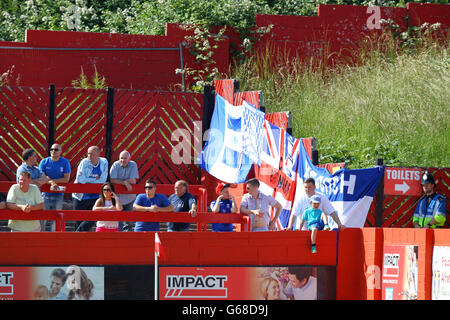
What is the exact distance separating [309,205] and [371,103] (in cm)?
612

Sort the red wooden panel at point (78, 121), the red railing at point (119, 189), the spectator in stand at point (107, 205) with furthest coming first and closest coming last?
the red wooden panel at point (78, 121) < the red railing at point (119, 189) < the spectator in stand at point (107, 205)

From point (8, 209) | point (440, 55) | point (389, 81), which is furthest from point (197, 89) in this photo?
point (8, 209)

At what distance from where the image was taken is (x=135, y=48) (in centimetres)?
1892

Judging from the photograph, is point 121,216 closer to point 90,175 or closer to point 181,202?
point 181,202

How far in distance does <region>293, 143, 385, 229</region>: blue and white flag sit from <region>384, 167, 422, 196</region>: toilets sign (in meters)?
0.28

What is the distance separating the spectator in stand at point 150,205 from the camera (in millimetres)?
11469

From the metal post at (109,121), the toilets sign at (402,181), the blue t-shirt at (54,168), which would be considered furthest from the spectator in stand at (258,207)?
the metal post at (109,121)

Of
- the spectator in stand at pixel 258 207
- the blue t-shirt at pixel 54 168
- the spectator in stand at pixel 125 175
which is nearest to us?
the spectator in stand at pixel 258 207

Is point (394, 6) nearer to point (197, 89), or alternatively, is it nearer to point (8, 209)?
point (197, 89)

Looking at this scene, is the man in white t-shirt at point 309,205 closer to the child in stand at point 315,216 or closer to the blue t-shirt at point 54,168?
the child in stand at point 315,216

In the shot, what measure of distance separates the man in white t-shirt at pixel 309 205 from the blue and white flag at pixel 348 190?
0.06 m

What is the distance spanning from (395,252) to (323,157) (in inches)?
189

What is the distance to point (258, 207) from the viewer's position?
11812 mm
